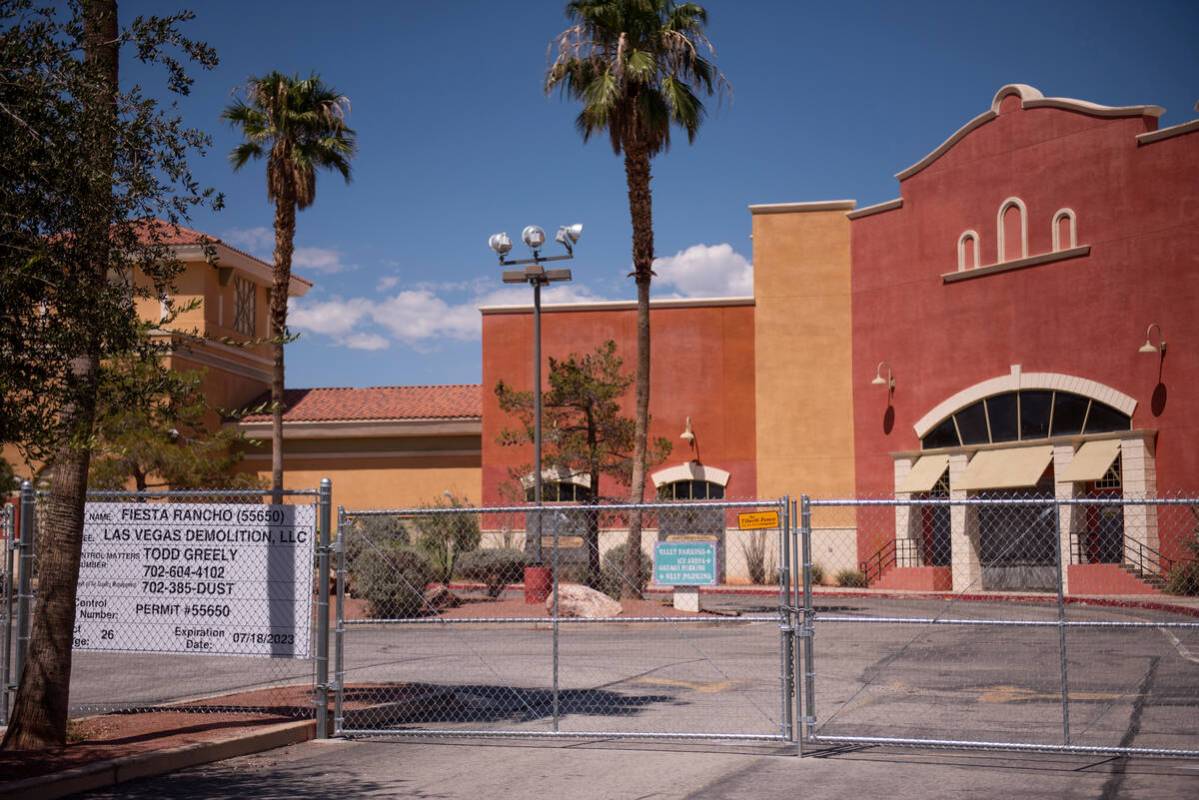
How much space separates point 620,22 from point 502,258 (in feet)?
19.4

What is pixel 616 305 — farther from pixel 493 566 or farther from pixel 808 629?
pixel 808 629

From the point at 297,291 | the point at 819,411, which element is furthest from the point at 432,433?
the point at 819,411

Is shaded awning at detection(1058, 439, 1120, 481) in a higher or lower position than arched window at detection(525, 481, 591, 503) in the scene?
higher

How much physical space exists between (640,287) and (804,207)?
1233 cm

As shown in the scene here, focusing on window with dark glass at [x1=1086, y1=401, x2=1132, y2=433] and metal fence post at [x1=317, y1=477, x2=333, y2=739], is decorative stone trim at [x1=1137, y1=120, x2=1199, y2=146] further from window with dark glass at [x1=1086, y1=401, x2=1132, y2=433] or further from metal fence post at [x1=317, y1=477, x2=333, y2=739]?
metal fence post at [x1=317, y1=477, x2=333, y2=739]

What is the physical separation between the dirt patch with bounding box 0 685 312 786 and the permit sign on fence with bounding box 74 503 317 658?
0.64 meters

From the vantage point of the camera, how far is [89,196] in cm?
869

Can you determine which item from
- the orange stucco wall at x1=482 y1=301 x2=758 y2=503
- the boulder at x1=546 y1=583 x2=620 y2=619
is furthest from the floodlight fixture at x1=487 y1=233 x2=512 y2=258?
the orange stucco wall at x1=482 y1=301 x2=758 y2=503

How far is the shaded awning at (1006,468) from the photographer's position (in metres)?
32.1

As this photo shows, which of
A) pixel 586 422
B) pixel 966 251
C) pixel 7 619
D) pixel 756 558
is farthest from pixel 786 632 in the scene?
pixel 756 558

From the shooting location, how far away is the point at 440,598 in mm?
24469

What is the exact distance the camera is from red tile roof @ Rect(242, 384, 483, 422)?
43.6 metres

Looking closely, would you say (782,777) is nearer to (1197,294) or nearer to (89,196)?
(89,196)

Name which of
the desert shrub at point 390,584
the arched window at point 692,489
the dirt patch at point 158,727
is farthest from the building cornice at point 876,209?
the dirt patch at point 158,727
